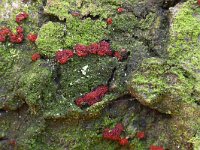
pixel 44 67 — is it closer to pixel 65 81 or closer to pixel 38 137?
pixel 65 81

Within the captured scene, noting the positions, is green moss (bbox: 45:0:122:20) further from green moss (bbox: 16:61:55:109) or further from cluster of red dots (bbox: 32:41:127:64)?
green moss (bbox: 16:61:55:109)

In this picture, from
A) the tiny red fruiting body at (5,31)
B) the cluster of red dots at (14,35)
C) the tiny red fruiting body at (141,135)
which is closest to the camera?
the tiny red fruiting body at (141,135)

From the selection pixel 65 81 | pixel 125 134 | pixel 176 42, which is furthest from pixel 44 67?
pixel 176 42

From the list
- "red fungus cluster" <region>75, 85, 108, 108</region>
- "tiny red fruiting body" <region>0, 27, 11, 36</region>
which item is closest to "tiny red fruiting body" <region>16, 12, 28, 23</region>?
"tiny red fruiting body" <region>0, 27, 11, 36</region>

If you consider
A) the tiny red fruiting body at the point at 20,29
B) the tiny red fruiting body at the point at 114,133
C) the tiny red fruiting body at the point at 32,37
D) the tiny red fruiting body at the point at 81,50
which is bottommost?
the tiny red fruiting body at the point at 114,133

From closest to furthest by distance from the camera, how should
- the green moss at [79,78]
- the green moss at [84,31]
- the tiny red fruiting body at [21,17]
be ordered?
the green moss at [79,78], the green moss at [84,31], the tiny red fruiting body at [21,17]

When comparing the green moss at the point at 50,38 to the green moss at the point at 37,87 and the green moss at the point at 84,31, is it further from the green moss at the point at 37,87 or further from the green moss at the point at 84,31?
the green moss at the point at 37,87

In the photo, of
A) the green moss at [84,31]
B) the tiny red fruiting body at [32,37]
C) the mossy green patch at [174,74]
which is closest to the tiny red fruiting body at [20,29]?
the tiny red fruiting body at [32,37]
